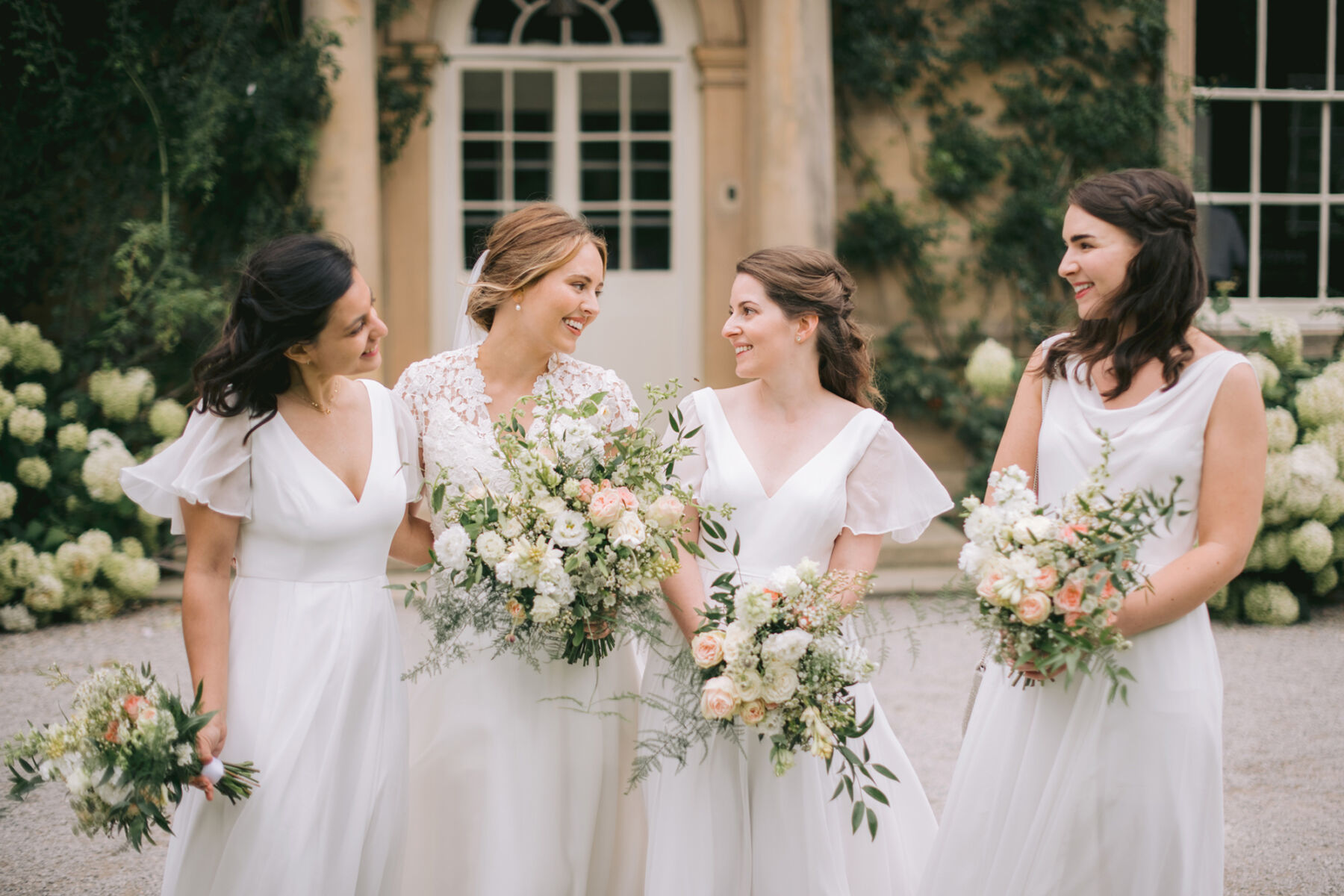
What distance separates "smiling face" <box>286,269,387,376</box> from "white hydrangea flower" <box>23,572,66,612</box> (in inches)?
181

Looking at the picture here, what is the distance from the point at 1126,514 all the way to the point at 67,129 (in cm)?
745

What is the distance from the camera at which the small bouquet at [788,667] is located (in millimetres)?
2312

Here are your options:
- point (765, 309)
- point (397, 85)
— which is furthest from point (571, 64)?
point (765, 309)

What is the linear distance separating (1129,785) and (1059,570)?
599mm

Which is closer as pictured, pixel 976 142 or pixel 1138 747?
pixel 1138 747

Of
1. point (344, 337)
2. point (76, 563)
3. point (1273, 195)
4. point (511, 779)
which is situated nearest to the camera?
point (344, 337)

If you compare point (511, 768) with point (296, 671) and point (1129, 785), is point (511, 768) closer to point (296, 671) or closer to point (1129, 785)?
point (296, 671)

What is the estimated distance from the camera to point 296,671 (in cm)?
247

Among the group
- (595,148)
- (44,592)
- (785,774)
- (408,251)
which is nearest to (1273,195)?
(595,148)

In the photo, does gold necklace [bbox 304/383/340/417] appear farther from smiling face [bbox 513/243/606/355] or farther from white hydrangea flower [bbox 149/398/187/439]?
white hydrangea flower [bbox 149/398/187/439]

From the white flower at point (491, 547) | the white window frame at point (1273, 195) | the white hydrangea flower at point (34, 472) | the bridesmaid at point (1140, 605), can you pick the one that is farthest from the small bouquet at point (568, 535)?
the white window frame at point (1273, 195)

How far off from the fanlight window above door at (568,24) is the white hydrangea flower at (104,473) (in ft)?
13.1

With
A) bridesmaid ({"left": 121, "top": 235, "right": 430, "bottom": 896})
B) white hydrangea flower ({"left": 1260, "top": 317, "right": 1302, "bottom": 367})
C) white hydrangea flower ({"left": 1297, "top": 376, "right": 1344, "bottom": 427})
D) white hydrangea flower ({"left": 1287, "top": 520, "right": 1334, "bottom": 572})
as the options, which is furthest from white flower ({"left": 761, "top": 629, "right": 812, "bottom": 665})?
white hydrangea flower ({"left": 1260, "top": 317, "right": 1302, "bottom": 367})

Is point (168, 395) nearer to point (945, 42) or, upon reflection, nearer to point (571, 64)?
point (571, 64)
